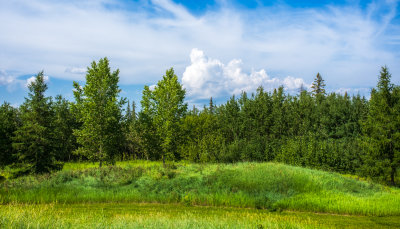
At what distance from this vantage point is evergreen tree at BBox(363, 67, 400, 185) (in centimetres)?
2289

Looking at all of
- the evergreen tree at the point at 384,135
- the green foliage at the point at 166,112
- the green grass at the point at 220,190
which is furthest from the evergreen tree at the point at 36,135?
the evergreen tree at the point at 384,135

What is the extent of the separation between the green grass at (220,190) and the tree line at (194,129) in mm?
6970

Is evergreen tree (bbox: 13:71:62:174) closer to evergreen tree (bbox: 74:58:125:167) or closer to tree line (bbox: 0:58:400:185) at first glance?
tree line (bbox: 0:58:400:185)

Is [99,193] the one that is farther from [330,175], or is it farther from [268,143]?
[268,143]

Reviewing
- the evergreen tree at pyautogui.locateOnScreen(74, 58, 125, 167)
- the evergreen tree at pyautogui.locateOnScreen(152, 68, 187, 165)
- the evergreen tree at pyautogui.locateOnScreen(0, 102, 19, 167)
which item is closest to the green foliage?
the evergreen tree at pyautogui.locateOnScreen(152, 68, 187, 165)

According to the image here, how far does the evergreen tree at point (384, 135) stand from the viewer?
22891mm

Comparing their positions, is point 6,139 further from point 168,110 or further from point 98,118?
point 168,110

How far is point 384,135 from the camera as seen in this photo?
2359cm

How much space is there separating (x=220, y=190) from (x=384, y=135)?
59.0 ft

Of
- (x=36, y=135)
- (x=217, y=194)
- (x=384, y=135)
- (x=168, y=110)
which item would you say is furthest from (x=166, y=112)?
(x=384, y=135)

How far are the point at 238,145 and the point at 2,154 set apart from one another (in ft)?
106

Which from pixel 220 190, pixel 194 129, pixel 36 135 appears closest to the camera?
pixel 220 190

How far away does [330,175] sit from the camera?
18828 mm

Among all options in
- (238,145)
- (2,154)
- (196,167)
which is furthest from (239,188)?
(2,154)
